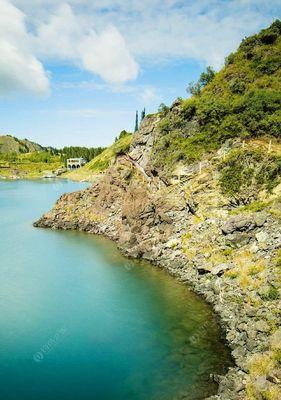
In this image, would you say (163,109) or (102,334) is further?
(163,109)

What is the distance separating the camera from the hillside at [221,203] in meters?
30.3

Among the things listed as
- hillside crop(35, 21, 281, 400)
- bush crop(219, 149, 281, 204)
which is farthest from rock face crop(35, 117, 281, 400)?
bush crop(219, 149, 281, 204)

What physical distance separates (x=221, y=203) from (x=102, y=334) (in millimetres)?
26975

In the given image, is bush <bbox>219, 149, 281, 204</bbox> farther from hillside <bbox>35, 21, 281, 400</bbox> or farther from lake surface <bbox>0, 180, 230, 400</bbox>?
lake surface <bbox>0, 180, 230, 400</bbox>

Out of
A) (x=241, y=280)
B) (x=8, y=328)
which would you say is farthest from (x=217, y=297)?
(x=8, y=328)

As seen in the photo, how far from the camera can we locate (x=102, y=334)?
3294 centimetres

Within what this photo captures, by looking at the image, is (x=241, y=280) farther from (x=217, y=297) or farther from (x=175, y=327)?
(x=175, y=327)

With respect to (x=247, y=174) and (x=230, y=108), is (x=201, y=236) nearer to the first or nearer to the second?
(x=247, y=174)

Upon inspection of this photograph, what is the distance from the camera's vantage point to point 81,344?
103 ft

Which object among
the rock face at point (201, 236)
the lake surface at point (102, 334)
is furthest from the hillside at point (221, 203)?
the lake surface at point (102, 334)

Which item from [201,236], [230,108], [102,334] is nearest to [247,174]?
[201,236]

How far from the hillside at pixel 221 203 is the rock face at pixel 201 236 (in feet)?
0.44

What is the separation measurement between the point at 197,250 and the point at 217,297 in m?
9.90

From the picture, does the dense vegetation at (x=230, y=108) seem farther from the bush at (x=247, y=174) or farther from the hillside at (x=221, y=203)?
the bush at (x=247, y=174)
